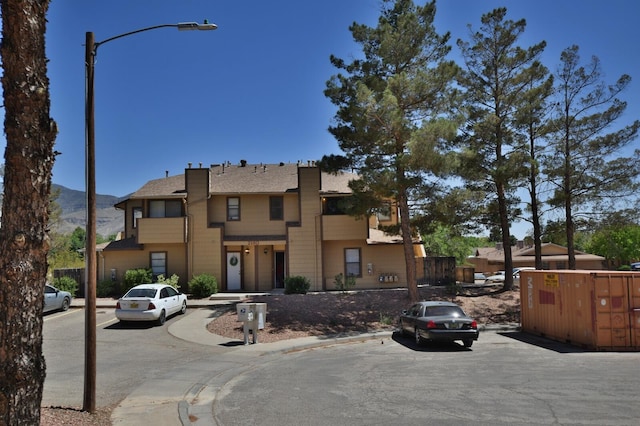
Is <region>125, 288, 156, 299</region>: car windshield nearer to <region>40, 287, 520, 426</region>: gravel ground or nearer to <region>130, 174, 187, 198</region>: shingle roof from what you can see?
<region>40, 287, 520, 426</region>: gravel ground

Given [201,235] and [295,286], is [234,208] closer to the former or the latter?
[201,235]

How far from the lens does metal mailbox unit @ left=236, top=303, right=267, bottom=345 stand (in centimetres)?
1719

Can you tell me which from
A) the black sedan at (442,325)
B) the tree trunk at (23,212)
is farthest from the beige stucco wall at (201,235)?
the tree trunk at (23,212)

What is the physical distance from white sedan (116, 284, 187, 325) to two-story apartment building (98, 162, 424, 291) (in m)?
8.91

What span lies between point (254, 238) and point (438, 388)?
66.6ft

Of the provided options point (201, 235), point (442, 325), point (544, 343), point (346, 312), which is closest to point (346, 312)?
point (346, 312)

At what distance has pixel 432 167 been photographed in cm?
2211

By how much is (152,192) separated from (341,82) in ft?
44.0

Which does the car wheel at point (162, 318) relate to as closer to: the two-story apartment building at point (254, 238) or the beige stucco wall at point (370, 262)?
the two-story apartment building at point (254, 238)

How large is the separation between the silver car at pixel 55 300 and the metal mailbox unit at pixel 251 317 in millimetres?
10131

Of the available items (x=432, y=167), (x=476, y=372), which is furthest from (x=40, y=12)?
(x=432, y=167)

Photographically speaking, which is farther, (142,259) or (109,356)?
(142,259)

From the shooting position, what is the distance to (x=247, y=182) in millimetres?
31969

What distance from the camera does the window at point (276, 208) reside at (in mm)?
30922
